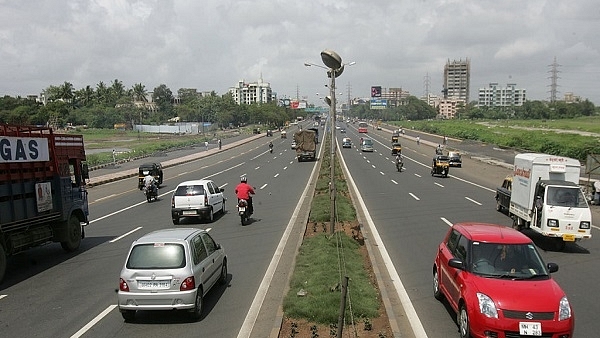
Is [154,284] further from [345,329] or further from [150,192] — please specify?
[150,192]

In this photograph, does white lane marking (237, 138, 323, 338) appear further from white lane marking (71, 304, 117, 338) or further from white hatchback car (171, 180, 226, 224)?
white hatchback car (171, 180, 226, 224)

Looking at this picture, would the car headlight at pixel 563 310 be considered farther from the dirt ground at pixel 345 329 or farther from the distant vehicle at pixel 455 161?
the distant vehicle at pixel 455 161

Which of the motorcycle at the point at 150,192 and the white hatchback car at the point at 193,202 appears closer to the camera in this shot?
the white hatchback car at the point at 193,202

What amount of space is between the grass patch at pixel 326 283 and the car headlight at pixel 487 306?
2003mm

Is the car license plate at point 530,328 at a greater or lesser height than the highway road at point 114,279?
greater

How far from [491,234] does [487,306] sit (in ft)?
6.63

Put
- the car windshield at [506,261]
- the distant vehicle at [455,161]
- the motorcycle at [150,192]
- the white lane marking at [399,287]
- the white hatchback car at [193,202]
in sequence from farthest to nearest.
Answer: the distant vehicle at [455,161]
the motorcycle at [150,192]
the white hatchback car at [193,202]
the white lane marking at [399,287]
the car windshield at [506,261]

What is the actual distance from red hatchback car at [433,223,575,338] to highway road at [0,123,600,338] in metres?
0.82

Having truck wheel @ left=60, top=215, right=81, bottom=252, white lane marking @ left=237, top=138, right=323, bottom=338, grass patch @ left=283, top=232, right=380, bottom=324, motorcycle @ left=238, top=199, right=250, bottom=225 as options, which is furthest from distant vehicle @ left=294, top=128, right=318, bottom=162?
grass patch @ left=283, top=232, right=380, bottom=324

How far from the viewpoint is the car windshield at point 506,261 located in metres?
8.59

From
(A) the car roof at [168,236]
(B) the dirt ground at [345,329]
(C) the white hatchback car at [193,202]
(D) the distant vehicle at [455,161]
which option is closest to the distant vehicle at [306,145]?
(D) the distant vehicle at [455,161]

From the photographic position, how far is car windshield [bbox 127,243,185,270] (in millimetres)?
9352

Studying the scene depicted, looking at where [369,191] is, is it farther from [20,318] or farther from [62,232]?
[20,318]

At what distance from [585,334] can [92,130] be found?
442 ft
